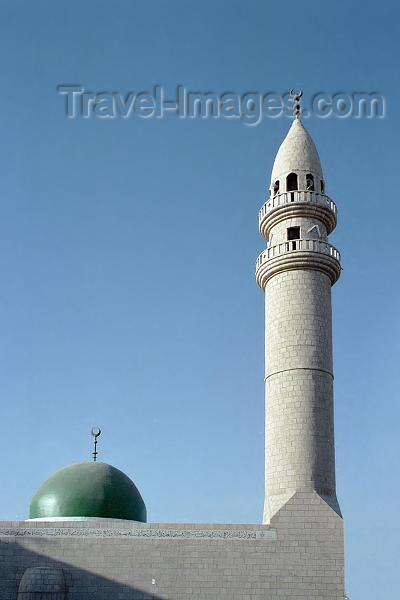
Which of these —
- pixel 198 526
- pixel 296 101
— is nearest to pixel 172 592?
pixel 198 526

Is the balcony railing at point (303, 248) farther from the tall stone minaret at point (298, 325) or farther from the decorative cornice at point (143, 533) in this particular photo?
the decorative cornice at point (143, 533)

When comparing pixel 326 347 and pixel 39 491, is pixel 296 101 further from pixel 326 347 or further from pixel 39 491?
pixel 39 491

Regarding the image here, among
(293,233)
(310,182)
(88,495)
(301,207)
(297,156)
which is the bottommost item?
(88,495)

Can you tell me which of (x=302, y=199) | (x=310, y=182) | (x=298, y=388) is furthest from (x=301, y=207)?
(x=298, y=388)

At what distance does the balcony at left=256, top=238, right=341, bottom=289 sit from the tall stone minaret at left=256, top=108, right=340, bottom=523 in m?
0.02

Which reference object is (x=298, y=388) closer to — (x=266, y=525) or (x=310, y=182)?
(x=266, y=525)

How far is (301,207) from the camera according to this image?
20.8 meters

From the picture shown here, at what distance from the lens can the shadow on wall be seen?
17.5m

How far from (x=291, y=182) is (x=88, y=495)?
898 cm

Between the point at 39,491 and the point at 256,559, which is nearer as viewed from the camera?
the point at 256,559

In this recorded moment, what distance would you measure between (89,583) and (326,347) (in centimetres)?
722

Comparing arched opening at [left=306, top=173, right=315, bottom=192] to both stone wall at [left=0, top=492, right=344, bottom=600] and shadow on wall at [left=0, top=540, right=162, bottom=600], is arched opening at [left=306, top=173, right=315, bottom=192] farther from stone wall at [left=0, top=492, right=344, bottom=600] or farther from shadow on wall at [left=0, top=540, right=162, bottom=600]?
shadow on wall at [left=0, top=540, right=162, bottom=600]

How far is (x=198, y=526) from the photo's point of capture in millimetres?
18172

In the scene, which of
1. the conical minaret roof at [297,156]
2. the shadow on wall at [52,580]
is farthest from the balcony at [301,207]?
the shadow on wall at [52,580]
